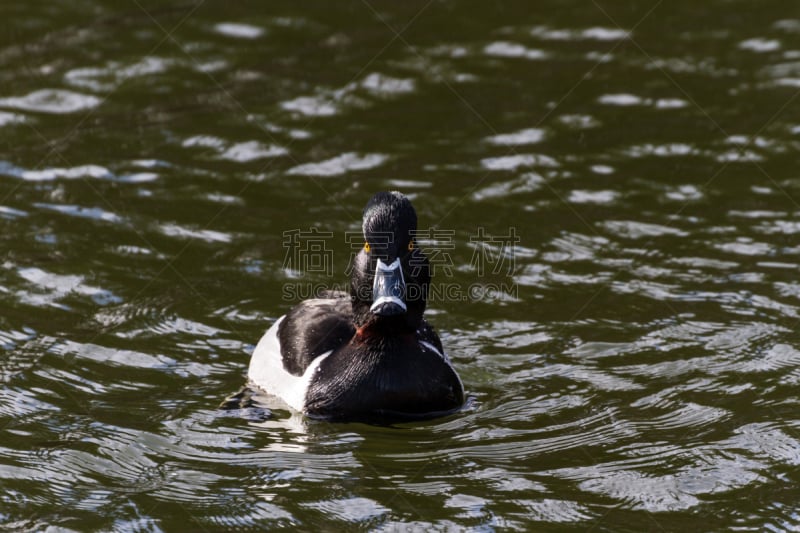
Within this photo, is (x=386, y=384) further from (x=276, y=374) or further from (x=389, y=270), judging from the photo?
(x=276, y=374)

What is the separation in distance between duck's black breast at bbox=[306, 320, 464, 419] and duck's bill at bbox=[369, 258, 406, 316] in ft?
1.53

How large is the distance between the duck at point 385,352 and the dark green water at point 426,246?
0.20m

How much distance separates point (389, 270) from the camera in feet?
27.9

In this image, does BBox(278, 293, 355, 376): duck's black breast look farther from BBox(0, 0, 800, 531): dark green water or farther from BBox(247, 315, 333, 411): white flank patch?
BBox(0, 0, 800, 531): dark green water

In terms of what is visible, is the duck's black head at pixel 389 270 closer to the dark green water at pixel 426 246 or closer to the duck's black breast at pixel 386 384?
the duck's black breast at pixel 386 384

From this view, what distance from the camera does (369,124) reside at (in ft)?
47.5

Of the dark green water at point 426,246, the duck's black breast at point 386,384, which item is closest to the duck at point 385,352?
the duck's black breast at point 386,384

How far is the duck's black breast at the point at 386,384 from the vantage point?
8750mm

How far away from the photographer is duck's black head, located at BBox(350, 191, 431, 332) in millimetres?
8516

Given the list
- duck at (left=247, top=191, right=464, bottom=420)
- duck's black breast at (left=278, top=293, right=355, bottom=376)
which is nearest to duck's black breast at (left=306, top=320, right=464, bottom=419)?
duck at (left=247, top=191, right=464, bottom=420)

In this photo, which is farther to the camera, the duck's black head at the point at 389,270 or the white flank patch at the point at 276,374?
the white flank patch at the point at 276,374

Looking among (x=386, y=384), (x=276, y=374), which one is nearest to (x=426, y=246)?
(x=276, y=374)

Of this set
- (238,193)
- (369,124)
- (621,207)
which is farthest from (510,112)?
(238,193)

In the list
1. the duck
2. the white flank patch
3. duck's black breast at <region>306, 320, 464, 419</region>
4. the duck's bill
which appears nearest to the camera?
the duck's bill
